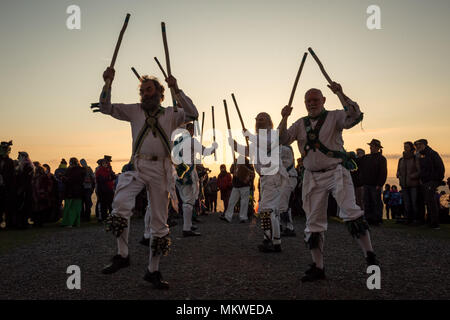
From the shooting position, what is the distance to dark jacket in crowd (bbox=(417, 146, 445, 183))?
34.4 feet

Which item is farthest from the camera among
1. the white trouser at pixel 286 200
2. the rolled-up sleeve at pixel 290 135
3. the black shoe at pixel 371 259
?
the white trouser at pixel 286 200

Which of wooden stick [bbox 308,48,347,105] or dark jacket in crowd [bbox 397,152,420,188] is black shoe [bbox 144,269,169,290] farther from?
dark jacket in crowd [bbox 397,152,420,188]

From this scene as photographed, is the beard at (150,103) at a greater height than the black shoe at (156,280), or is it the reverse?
the beard at (150,103)

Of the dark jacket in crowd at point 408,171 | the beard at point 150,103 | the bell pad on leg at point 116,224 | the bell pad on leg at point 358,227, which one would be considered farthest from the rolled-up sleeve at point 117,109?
the dark jacket in crowd at point 408,171

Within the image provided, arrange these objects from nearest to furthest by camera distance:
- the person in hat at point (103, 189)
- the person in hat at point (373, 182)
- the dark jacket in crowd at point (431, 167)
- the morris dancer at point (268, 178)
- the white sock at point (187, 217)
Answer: the morris dancer at point (268, 178)
the white sock at point (187, 217)
the dark jacket in crowd at point (431, 167)
the person in hat at point (373, 182)
the person in hat at point (103, 189)

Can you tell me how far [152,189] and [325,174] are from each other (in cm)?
216

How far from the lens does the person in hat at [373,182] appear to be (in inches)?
458

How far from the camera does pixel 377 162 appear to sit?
38.3 ft

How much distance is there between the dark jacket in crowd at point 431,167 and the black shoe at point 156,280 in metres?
8.96

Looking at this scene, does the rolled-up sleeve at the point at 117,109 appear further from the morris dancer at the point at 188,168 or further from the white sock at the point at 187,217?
the white sock at the point at 187,217

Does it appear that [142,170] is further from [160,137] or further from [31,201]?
[31,201]

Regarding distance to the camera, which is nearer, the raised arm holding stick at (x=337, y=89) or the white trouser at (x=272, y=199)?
the raised arm holding stick at (x=337, y=89)

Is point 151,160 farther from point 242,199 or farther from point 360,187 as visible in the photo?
point 360,187

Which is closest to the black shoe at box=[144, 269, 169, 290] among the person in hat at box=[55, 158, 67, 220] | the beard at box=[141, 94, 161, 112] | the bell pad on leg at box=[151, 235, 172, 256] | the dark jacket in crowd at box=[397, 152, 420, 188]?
the bell pad on leg at box=[151, 235, 172, 256]
